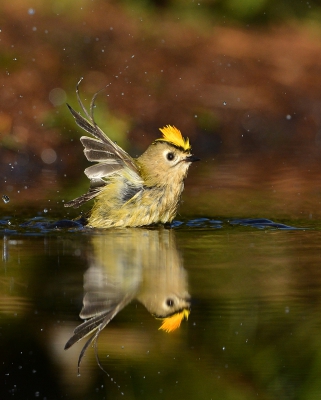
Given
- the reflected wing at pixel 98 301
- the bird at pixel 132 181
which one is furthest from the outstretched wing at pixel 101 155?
the reflected wing at pixel 98 301

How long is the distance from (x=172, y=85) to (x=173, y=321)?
10816mm

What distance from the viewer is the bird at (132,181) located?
7.95 metres

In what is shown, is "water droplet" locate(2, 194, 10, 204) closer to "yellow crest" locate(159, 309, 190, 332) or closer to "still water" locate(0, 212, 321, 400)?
"still water" locate(0, 212, 321, 400)

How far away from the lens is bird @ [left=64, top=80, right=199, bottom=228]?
26.1 feet

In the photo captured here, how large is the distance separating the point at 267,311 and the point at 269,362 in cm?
70

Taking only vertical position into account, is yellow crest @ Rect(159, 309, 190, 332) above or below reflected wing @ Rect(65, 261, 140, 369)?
below

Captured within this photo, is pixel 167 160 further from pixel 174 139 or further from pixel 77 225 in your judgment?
pixel 77 225

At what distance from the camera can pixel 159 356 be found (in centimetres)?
455

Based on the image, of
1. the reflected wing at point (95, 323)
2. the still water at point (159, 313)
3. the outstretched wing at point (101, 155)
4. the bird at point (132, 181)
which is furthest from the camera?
the bird at point (132, 181)

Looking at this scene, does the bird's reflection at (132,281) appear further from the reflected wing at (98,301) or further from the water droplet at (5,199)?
the water droplet at (5,199)

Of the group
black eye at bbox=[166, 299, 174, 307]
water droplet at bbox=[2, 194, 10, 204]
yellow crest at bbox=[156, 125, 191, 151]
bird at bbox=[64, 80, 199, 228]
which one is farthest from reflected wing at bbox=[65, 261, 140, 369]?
water droplet at bbox=[2, 194, 10, 204]

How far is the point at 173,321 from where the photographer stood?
5102 mm

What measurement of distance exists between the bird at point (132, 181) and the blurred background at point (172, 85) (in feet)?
4.81

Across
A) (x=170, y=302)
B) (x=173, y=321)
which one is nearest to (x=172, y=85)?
(x=170, y=302)
